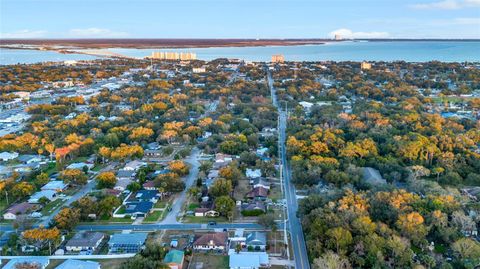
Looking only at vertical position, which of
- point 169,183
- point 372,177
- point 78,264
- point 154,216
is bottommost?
point 154,216

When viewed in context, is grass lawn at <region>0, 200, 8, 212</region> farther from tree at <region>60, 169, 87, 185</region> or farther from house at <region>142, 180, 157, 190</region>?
house at <region>142, 180, 157, 190</region>

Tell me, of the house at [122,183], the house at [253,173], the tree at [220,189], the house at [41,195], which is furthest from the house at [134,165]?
the tree at [220,189]

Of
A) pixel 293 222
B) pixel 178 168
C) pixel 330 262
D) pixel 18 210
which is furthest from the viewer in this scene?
pixel 178 168

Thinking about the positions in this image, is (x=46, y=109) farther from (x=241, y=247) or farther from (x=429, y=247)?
(x=429, y=247)

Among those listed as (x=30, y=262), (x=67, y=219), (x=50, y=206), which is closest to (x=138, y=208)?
(x=67, y=219)

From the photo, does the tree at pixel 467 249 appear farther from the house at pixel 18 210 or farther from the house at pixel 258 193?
the house at pixel 18 210

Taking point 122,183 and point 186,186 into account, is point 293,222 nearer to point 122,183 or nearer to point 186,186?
point 186,186

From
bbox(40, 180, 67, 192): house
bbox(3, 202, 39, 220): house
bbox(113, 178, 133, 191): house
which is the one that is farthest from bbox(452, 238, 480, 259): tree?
bbox(40, 180, 67, 192): house
